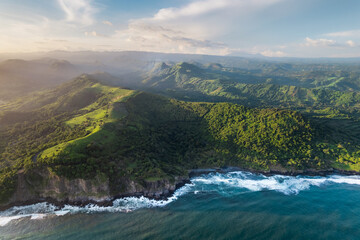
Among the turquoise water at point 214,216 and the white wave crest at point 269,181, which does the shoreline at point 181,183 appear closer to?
the turquoise water at point 214,216

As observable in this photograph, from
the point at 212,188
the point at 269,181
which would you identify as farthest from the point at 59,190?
the point at 269,181

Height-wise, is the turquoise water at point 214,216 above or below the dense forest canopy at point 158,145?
below

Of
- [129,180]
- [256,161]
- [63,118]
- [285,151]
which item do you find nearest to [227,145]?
[256,161]

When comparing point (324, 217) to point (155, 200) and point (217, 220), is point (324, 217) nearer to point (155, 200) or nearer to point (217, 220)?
point (217, 220)

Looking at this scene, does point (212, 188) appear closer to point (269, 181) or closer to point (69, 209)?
point (269, 181)

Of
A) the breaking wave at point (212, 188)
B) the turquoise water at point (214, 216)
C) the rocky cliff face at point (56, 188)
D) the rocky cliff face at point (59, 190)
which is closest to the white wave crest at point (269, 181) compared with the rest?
the breaking wave at point (212, 188)

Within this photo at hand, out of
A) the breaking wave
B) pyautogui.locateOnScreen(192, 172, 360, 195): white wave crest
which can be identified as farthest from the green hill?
the breaking wave
